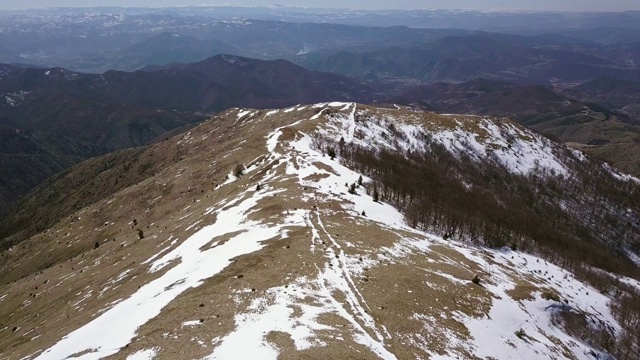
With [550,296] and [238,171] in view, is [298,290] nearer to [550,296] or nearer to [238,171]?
[550,296]

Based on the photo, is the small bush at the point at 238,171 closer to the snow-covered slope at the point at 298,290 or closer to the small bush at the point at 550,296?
the snow-covered slope at the point at 298,290

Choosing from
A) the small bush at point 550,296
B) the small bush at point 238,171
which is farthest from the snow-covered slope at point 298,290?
the small bush at point 238,171

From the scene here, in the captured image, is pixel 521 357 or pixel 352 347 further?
pixel 521 357

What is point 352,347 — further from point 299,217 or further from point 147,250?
point 147,250

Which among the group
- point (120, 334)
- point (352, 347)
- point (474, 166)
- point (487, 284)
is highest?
point (352, 347)

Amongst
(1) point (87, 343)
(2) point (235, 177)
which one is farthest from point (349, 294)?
(2) point (235, 177)

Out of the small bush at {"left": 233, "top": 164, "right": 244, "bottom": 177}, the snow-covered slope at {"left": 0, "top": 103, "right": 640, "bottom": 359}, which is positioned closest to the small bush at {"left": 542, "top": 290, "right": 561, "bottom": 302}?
the snow-covered slope at {"left": 0, "top": 103, "right": 640, "bottom": 359}

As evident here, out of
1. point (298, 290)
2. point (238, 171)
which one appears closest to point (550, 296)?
point (298, 290)

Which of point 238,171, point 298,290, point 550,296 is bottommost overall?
point 550,296
